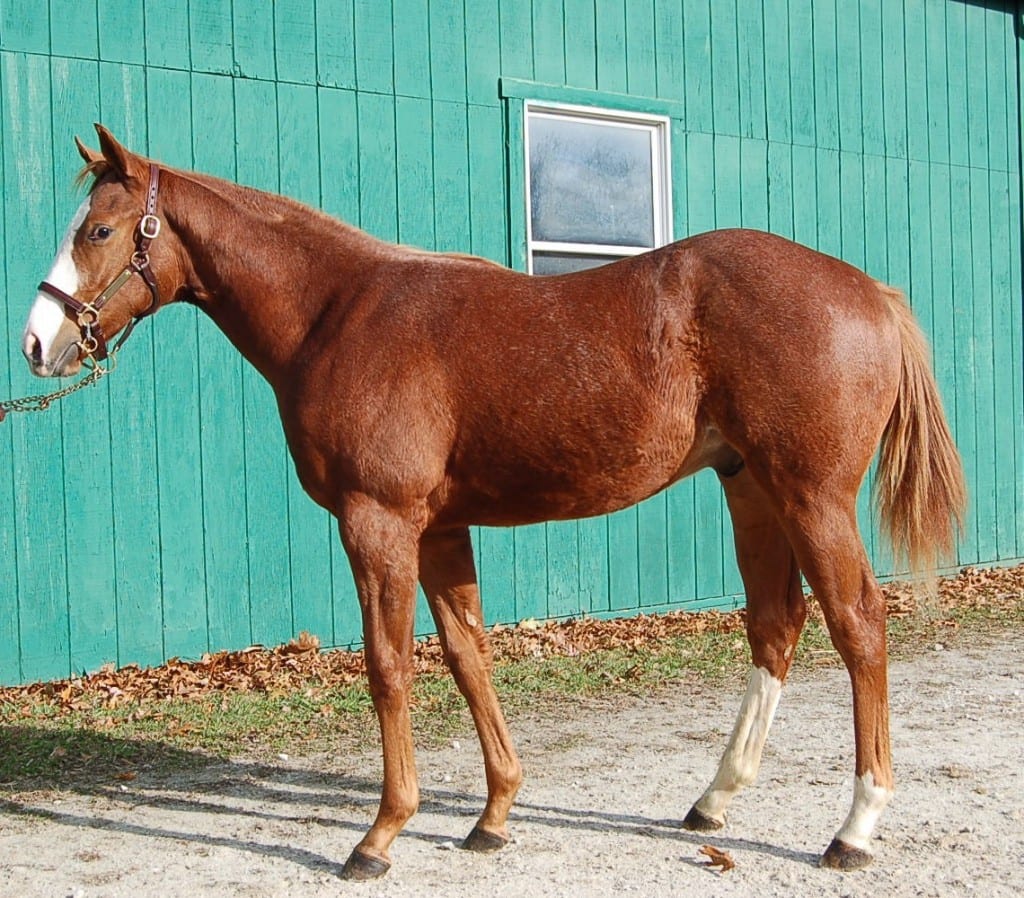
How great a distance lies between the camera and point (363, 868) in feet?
12.2

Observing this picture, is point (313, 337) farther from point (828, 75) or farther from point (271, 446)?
point (828, 75)

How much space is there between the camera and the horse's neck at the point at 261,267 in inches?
161

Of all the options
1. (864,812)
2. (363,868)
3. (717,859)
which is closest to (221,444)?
(363,868)

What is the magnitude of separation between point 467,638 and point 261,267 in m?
1.48

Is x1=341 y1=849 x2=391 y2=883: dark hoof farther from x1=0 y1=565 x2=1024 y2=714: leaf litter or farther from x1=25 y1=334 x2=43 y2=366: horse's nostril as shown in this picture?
x1=0 y1=565 x2=1024 y2=714: leaf litter

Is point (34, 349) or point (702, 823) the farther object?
point (702, 823)

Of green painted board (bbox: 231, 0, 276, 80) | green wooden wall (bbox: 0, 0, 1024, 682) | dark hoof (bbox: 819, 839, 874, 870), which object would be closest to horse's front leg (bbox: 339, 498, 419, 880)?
dark hoof (bbox: 819, 839, 874, 870)

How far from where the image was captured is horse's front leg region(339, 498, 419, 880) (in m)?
3.78

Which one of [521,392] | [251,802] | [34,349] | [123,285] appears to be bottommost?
[251,802]

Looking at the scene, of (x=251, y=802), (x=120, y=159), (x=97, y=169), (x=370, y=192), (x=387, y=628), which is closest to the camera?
(x=387, y=628)

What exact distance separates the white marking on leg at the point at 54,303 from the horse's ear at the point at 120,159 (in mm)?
166

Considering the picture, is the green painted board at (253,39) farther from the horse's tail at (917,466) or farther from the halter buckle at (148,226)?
the horse's tail at (917,466)

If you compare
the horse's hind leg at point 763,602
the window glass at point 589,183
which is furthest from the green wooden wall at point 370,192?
the horse's hind leg at point 763,602

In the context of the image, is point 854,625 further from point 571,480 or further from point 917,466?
point 571,480
